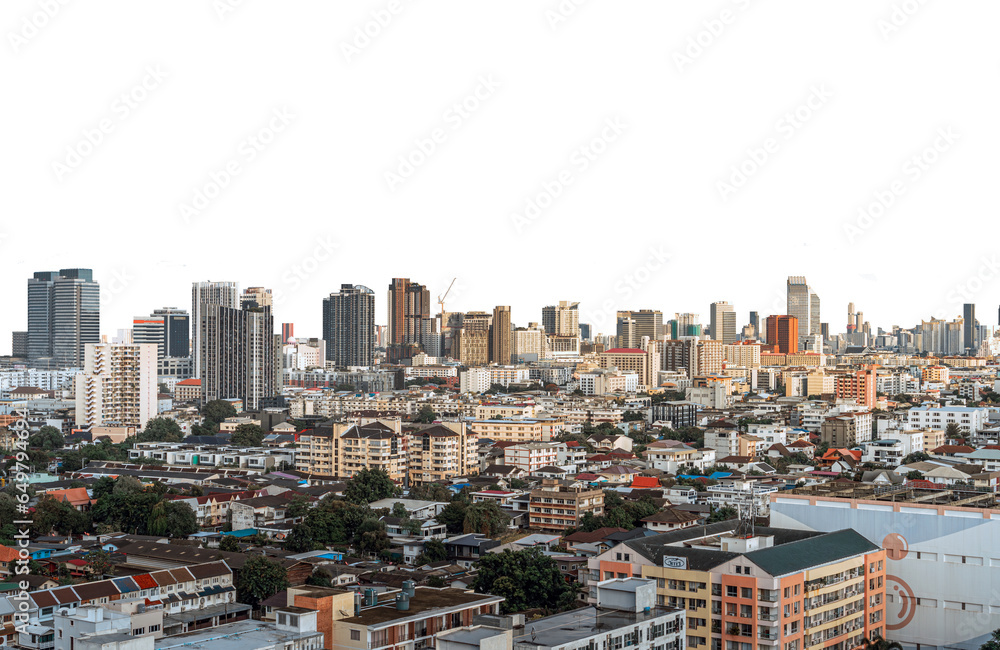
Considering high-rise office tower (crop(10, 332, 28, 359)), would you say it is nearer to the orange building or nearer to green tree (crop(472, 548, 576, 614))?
the orange building

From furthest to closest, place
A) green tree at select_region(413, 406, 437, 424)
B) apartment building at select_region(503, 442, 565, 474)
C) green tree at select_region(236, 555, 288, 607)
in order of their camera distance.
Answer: green tree at select_region(413, 406, 437, 424) → apartment building at select_region(503, 442, 565, 474) → green tree at select_region(236, 555, 288, 607)

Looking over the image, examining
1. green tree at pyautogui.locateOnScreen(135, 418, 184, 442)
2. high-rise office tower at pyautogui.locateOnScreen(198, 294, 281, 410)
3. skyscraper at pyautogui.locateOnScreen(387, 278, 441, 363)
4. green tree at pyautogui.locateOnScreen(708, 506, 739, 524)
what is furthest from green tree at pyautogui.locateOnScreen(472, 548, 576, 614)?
skyscraper at pyautogui.locateOnScreen(387, 278, 441, 363)

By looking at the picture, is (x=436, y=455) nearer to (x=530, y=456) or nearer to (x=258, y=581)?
(x=530, y=456)

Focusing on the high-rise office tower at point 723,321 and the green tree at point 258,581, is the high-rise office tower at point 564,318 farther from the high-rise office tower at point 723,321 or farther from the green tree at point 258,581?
the green tree at point 258,581

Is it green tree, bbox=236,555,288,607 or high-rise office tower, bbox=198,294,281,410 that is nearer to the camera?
green tree, bbox=236,555,288,607

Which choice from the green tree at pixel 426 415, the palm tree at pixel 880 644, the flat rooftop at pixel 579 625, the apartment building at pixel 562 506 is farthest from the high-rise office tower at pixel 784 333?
the flat rooftop at pixel 579 625

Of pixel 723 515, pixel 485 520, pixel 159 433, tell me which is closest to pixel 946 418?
pixel 723 515

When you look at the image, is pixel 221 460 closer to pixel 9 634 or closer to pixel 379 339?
pixel 9 634
